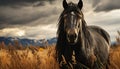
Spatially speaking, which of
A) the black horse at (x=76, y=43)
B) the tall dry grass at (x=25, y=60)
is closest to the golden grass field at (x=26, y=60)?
the tall dry grass at (x=25, y=60)

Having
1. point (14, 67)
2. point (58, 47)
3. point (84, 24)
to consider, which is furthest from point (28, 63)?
point (84, 24)

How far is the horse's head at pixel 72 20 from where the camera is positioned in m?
6.19

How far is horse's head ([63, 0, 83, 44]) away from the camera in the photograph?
20.3 feet

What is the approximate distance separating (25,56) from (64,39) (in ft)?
4.07

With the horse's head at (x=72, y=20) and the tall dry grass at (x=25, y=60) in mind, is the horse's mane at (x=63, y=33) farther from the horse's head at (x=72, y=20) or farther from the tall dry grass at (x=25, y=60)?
the tall dry grass at (x=25, y=60)

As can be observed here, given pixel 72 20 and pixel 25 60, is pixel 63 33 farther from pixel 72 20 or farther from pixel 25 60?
pixel 25 60

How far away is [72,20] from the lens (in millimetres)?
6492

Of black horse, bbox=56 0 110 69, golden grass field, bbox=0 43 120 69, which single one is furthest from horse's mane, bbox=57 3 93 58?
golden grass field, bbox=0 43 120 69

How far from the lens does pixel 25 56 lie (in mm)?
7766

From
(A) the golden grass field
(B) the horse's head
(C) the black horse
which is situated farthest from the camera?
(A) the golden grass field

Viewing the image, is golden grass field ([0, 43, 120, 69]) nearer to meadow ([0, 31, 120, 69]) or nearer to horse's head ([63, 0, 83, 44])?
meadow ([0, 31, 120, 69])

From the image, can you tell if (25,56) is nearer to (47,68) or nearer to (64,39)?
(47,68)

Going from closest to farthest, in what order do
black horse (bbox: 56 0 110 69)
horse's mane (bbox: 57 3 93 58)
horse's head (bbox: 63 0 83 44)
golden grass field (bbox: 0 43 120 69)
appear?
1. horse's head (bbox: 63 0 83 44)
2. black horse (bbox: 56 0 110 69)
3. horse's mane (bbox: 57 3 93 58)
4. golden grass field (bbox: 0 43 120 69)

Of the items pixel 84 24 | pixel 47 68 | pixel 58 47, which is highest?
pixel 84 24
